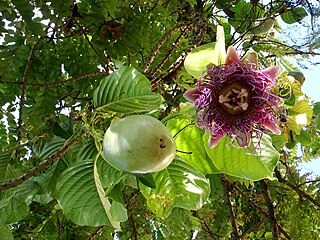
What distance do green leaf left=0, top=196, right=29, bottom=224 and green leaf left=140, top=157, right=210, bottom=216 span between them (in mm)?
214

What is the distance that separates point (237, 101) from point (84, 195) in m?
0.25

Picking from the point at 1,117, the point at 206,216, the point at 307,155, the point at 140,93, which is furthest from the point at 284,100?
the point at 307,155

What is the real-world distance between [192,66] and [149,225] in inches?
42.3

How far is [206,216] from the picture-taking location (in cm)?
166

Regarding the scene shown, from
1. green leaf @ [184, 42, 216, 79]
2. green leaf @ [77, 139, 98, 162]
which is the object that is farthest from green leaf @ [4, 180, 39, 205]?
green leaf @ [184, 42, 216, 79]

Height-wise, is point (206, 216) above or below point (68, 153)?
below

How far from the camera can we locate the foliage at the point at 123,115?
688mm

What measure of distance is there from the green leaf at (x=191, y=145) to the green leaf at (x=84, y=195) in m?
0.12

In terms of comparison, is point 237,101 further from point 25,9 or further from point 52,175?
point 25,9

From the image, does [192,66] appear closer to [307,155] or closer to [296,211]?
[296,211]

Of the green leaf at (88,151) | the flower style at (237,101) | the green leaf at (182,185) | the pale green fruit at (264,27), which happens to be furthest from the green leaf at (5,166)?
the pale green fruit at (264,27)

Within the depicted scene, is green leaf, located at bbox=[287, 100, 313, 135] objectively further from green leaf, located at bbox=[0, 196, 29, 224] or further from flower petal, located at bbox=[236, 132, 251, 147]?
green leaf, located at bbox=[0, 196, 29, 224]

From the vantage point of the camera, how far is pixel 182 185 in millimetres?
730

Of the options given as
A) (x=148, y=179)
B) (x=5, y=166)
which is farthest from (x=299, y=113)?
(x=5, y=166)
